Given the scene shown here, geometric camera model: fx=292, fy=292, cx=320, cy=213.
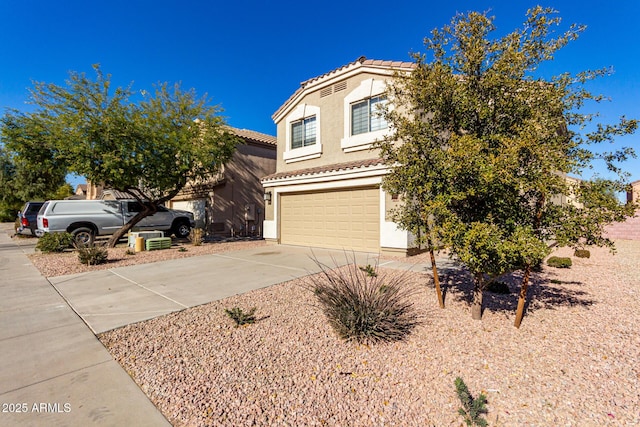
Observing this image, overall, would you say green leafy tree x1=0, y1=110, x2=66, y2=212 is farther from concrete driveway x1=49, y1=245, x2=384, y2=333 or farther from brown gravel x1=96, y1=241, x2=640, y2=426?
brown gravel x1=96, y1=241, x2=640, y2=426

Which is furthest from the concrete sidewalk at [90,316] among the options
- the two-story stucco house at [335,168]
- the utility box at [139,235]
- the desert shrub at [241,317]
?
the utility box at [139,235]

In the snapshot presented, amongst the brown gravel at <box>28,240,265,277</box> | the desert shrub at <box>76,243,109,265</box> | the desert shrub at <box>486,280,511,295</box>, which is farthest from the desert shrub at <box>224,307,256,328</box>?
the desert shrub at <box>76,243,109,265</box>

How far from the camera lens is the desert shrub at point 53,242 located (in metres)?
10.3

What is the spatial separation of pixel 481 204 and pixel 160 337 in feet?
15.0

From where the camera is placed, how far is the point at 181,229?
15305 mm

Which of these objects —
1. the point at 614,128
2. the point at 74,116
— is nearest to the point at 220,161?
the point at 74,116

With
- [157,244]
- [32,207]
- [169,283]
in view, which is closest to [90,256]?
[157,244]

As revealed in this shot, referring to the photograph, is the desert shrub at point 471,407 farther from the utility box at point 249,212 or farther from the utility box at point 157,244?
the utility box at point 249,212

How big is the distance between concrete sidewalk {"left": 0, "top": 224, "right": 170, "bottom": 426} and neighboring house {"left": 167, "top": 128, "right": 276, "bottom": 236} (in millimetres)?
12118

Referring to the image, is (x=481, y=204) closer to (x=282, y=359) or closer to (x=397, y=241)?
(x=282, y=359)

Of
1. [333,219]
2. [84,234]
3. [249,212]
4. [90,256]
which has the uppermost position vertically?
[249,212]

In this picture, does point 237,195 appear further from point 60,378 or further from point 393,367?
point 393,367

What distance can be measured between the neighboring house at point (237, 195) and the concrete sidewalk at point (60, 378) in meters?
12.1

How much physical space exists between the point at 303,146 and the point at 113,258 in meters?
8.10
